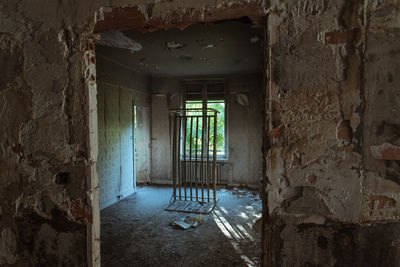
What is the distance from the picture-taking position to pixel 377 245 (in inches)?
41.6

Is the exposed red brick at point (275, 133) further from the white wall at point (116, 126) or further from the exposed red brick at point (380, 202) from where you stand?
the white wall at point (116, 126)

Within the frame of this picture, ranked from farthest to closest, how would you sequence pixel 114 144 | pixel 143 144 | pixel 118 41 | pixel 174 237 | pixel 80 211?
pixel 143 144, pixel 114 144, pixel 118 41, pixel 174 237, pixel 80 211

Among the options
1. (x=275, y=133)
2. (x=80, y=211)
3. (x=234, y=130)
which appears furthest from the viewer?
(x=234, y=130)

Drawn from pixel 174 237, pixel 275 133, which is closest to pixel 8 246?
pixel 174 237

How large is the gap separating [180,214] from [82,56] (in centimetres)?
276

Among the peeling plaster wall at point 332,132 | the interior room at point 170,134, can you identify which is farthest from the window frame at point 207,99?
the peeling plaster wall at point 332,132

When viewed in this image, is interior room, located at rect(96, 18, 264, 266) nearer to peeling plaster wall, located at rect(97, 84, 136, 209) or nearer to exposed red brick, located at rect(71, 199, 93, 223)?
peeling plaster wall, located at rect(97, 84, 136, 209)

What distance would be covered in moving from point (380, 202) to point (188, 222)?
2.49 metres

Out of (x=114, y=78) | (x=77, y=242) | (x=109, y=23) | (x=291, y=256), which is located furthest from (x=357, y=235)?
(x=114, y=78)

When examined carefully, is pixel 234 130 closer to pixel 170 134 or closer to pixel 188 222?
pixel 170 134

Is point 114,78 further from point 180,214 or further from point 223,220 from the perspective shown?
point 223,220

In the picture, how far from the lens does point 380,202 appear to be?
41.1 inches

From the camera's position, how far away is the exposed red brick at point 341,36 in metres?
1.02

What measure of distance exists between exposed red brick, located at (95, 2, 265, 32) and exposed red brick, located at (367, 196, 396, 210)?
3.20 feet
